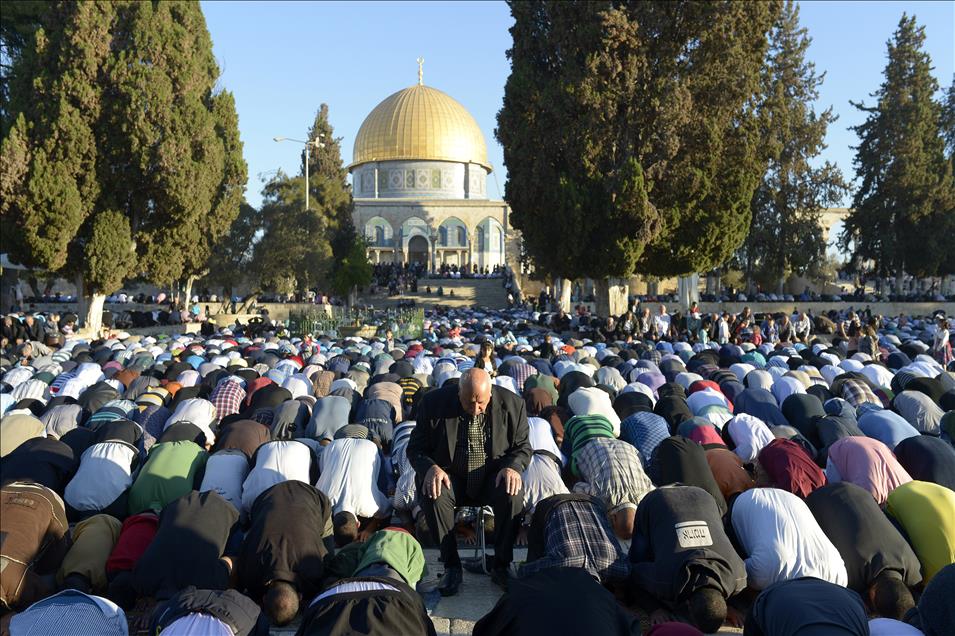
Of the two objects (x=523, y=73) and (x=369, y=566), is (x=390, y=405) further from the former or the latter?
(x=523, y=73)

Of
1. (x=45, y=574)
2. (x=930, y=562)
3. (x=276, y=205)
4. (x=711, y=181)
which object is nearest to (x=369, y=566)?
(x=45, y=574)

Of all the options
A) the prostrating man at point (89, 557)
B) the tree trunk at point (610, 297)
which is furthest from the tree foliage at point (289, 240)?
the prostrating man at point (89, 557)

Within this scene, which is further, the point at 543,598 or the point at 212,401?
the point at 212,401

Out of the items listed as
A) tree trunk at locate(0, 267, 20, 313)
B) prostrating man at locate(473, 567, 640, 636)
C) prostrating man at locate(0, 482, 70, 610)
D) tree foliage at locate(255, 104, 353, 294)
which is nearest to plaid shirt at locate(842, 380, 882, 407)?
prostrating man at locate(473, 567, 640, 636)

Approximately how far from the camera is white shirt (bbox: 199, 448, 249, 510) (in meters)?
5.54

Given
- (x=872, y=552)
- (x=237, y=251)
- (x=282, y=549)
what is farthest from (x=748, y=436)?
(x=237, y=251)

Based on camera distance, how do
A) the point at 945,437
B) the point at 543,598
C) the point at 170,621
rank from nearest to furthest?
the point at 543,598 < the point at 170,621 < the point at 945,437

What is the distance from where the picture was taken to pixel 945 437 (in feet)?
22.9

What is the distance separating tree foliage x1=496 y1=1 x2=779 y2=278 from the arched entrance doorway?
35336mm

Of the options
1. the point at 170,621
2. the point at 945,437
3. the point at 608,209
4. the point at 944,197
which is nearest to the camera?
the point at 170,621

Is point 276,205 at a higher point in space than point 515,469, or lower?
higher

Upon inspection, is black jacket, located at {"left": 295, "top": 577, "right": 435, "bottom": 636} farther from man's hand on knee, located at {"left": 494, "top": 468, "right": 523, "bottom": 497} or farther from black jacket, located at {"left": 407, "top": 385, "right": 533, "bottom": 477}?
black jacket, located at {"left": 407, "top": 385, "right": 533, "bottom": 477}

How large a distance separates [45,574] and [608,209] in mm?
16727

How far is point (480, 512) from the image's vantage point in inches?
188
